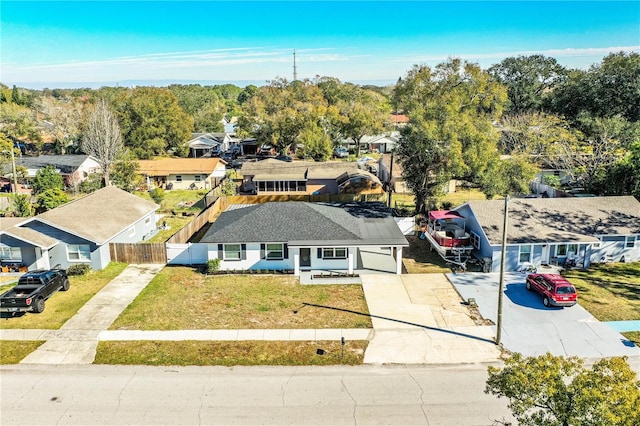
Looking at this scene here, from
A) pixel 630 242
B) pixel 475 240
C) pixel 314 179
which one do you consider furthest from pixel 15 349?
pixel 630 242

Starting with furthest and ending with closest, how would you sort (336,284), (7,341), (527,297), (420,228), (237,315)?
(420,228) < (336,284) < (527,297) < (237,315) < (7,341)

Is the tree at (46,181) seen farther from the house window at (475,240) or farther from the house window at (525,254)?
the house window at (525,254)

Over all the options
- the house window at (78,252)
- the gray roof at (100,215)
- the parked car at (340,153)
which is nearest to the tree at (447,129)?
the gray roof at (100,215)

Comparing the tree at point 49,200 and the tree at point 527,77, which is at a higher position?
the tree at point 527,77

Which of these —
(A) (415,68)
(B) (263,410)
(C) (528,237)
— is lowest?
(B) (263,410)

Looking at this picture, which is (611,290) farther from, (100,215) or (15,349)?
(100,215)

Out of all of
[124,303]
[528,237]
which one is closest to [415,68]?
[528,237]

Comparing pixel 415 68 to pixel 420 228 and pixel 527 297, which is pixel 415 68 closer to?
pixel 420 228
